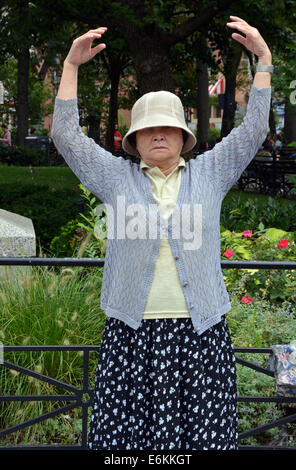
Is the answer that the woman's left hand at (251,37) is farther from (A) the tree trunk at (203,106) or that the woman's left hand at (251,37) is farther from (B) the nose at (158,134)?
(A) the tree trunk at (203,106)

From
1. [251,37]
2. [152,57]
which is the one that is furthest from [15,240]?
[152,57]

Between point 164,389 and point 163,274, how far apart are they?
0.43m

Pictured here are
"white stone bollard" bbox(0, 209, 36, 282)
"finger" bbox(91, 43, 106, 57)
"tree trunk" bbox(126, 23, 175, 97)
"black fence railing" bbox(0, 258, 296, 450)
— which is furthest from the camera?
"tree trunk" bbox(126, 23, 175, 97)

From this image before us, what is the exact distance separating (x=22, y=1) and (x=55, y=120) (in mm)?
12836

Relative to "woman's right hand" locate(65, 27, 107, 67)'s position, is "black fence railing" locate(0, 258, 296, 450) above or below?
below

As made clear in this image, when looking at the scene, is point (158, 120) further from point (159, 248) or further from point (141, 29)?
point (141, 29)

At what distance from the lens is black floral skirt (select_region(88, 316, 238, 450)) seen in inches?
105

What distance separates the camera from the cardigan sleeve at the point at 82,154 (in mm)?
2768

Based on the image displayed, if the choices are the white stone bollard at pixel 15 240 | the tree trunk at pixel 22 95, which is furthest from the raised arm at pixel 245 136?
the tree trunk at pixel 22 95

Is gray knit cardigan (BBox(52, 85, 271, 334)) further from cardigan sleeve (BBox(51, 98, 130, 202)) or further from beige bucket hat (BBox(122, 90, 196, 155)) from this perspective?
beige bucket hat (BBox(122, 90, 196, 155))

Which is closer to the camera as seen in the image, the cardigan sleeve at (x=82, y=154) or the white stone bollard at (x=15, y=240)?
the cardigan sleeve at (x=82, y=154)

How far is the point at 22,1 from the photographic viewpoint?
1463 cm

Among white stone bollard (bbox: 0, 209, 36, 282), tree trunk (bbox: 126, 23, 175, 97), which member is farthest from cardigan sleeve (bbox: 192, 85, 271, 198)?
tree trunk (bbox: 126, 23, 175, 97)
